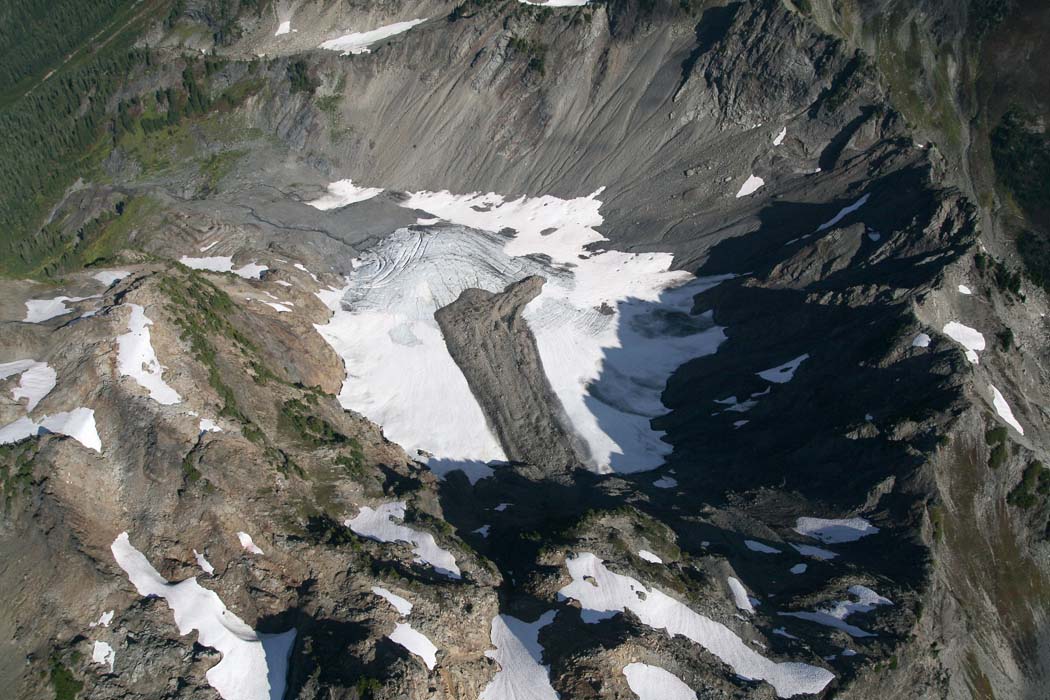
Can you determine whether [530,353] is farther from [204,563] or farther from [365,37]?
[365,37]

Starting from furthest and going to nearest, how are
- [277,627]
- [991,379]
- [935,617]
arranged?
[991,379], [935,617], [277,627]

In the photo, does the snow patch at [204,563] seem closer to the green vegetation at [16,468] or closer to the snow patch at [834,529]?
the green vegetation at [16,468]

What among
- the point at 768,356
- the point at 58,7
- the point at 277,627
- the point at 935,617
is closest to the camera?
the point at 277,627

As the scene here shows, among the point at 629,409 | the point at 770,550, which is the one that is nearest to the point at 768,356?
the point at 629,409

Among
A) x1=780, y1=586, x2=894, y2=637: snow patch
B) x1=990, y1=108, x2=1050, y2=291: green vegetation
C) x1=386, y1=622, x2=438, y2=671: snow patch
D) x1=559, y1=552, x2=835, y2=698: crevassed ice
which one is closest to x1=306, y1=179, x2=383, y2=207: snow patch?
x1=559, y1=552, x2=835, y2=698: crevassed ice

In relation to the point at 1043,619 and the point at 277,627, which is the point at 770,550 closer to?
the point at 1043,619

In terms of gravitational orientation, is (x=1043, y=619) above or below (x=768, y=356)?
above
